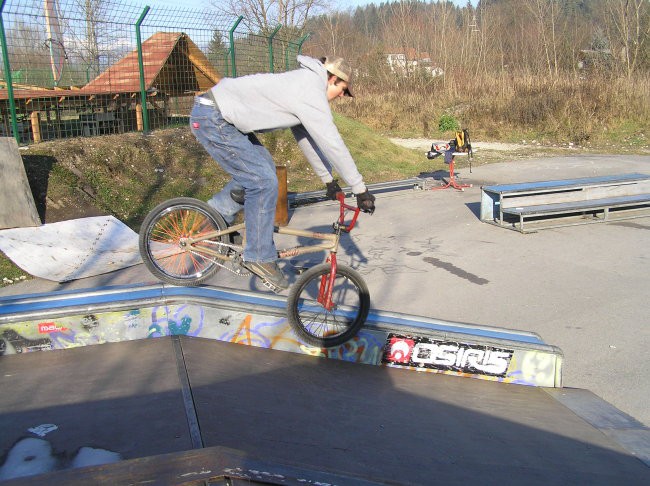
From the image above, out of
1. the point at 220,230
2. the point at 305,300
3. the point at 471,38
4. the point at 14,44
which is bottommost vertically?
the point at 305,300

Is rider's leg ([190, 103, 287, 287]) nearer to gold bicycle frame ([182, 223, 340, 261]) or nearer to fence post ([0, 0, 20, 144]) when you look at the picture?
gold bicycle frame ([182, 223, 340, 261])

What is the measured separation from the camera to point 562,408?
4.12 metres

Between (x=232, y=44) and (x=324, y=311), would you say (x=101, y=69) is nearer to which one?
(x=232, y=44)

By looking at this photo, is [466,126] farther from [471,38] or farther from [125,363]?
[125,363]

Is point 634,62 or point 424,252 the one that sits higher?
point 634,62

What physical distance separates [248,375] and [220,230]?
1407mm

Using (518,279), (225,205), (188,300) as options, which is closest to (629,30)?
(518,279)

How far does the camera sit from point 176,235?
4.82 meters

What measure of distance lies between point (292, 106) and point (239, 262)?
1.39m

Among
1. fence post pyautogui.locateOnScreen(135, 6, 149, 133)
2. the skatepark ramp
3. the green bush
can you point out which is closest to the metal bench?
the skatepark ramp

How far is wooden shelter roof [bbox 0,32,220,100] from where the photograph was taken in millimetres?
12188

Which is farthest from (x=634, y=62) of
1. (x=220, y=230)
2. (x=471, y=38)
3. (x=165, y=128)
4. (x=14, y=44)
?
(x=220, y=230)

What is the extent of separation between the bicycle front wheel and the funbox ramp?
4.2 inches

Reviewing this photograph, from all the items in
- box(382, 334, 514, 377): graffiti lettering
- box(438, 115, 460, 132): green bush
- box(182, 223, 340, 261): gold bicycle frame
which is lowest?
box(382, 334, 514, 377): graffiti lettering
